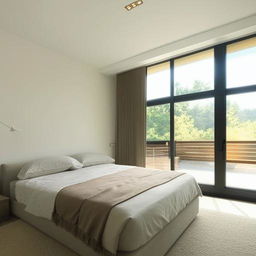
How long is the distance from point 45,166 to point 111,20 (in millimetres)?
2401

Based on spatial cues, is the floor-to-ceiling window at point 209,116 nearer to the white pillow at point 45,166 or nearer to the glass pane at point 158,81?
the glass pane at point 158,81

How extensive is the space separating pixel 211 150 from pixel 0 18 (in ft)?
13.5

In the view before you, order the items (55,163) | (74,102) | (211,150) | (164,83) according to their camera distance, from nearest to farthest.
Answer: (55,163)
(211,150)
(74,102)
(164,83)

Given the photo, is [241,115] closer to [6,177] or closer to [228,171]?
[228,171]

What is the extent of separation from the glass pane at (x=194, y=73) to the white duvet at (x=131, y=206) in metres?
2.00

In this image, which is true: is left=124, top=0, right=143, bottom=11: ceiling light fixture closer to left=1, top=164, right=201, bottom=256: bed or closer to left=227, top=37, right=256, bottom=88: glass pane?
left=227, top=37, right=256, bottom=88: glass pane

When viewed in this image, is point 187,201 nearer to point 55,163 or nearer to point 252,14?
point 55,163

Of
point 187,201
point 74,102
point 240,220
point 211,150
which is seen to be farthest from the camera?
point 74,102

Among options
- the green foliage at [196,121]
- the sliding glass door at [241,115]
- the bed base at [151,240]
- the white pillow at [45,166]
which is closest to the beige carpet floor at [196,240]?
the bed base at [151,240]

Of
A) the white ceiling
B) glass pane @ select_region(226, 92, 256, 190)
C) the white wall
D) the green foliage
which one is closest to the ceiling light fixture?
the white ceiling

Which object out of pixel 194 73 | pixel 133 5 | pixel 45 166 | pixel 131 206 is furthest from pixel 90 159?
pixel 194 73

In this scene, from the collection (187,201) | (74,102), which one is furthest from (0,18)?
(187,201)

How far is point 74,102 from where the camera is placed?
377cm

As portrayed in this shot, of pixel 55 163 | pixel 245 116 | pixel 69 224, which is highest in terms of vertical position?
pixel 245 116
